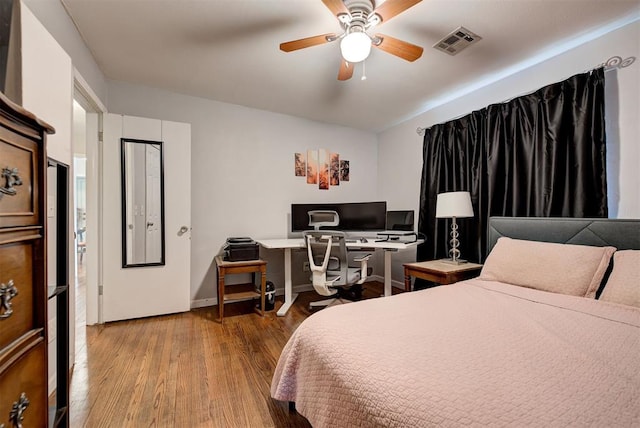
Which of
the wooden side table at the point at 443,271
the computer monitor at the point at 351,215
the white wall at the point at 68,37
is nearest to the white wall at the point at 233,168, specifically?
the computer monitor at the point at 351,215

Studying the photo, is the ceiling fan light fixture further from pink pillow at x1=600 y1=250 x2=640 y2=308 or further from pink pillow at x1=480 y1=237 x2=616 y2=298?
pink pillow at x1=600 y1=250 x2=640 y2=308

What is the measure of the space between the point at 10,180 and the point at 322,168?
11.6 ft

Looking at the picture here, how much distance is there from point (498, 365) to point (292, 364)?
A: 90 centimetres

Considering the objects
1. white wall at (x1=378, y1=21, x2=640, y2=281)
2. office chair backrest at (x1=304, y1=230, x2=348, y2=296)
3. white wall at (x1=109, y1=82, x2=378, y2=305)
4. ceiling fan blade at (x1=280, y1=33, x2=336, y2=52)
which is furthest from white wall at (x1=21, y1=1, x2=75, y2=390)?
white wall at (x1=378, y1=21, x2=640, y2=281)

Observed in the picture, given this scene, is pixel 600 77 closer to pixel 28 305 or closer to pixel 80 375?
pixel 28 305

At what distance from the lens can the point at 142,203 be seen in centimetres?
288

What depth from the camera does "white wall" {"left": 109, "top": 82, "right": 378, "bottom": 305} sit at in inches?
126

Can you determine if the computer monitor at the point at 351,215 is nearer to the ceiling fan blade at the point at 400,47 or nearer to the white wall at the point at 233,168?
the white wall at the point at 233,168

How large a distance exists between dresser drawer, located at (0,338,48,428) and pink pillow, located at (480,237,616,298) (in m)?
2.49

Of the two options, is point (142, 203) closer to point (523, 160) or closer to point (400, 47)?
point (400, 47)

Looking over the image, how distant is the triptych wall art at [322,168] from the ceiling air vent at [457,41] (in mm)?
2112

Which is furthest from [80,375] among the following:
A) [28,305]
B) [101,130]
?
[101,130]

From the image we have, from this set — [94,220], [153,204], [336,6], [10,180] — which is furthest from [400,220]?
[10,180]

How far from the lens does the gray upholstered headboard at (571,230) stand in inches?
72.0
